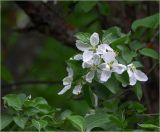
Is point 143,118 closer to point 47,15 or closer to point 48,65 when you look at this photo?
point 47,15

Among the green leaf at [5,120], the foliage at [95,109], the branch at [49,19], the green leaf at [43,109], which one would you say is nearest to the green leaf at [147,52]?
the foliage at [95,109]

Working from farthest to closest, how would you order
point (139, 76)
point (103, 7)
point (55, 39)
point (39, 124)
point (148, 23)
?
1. point (55, 39)
2. point (103, 7)
3. point (148, 23)
4. point (139, 76)
5. point (39, 124)

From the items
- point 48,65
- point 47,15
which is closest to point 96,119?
point 47,15

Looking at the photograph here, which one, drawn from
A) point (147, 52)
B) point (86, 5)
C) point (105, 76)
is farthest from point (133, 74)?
point (86, 5)

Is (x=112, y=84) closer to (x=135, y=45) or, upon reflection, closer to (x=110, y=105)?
(x=110, y=105)

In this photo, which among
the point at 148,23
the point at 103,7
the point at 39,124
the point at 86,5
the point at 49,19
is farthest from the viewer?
the point at 49,19

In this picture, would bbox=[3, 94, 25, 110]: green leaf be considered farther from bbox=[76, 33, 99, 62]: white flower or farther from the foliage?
bbox=[76, 33, 99, 62]: white flower
